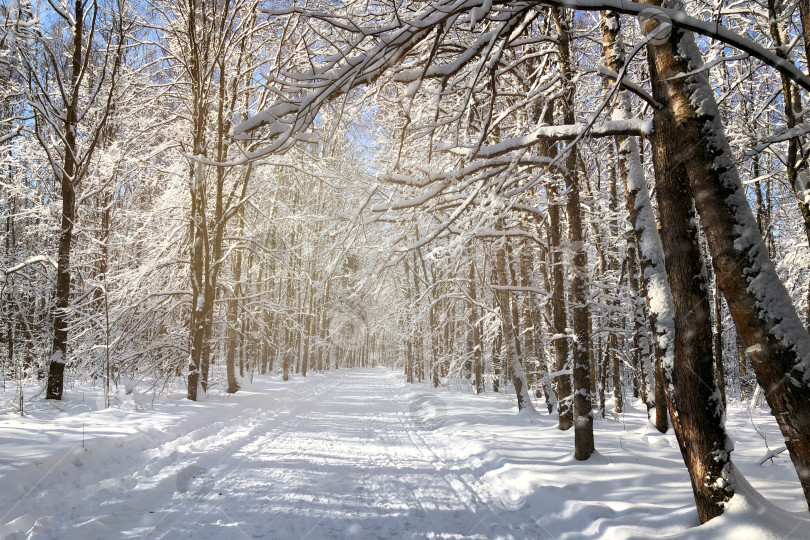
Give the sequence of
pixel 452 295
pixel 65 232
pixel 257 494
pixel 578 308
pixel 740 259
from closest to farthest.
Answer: pixel 740 259
pixel 257 494
pixel 578 308
pixel 65 232
pixel 452 295

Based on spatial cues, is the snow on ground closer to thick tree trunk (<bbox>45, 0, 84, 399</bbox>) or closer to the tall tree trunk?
the tall tree trunk

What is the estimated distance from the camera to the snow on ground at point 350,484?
388 cm

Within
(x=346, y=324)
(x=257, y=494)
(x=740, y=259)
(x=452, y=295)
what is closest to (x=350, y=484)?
(x=257, y=494)

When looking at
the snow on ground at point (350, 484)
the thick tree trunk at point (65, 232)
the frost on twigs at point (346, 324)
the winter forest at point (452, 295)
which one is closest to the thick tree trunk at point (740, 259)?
the winter forest at point (452, 295)

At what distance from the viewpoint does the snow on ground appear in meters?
3.88

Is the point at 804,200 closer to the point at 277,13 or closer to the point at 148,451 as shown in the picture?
the point at 277,13

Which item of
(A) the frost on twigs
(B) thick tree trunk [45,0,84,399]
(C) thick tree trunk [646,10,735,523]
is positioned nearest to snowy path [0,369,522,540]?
(C) thick tree trunk [646,10,735,523]

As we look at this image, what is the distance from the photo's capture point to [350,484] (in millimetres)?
5441

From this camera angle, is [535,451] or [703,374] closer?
[703,374]

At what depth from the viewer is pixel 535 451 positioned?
22.6 feet

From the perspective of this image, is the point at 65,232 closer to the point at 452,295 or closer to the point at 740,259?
the point at 452,295

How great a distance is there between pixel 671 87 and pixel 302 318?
32.2 metres

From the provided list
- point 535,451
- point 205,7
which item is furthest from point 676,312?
point 205,7

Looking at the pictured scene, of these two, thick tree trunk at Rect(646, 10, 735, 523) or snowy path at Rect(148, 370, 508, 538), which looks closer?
thick tree trunk at Rect(646, 10, 735, 523)
